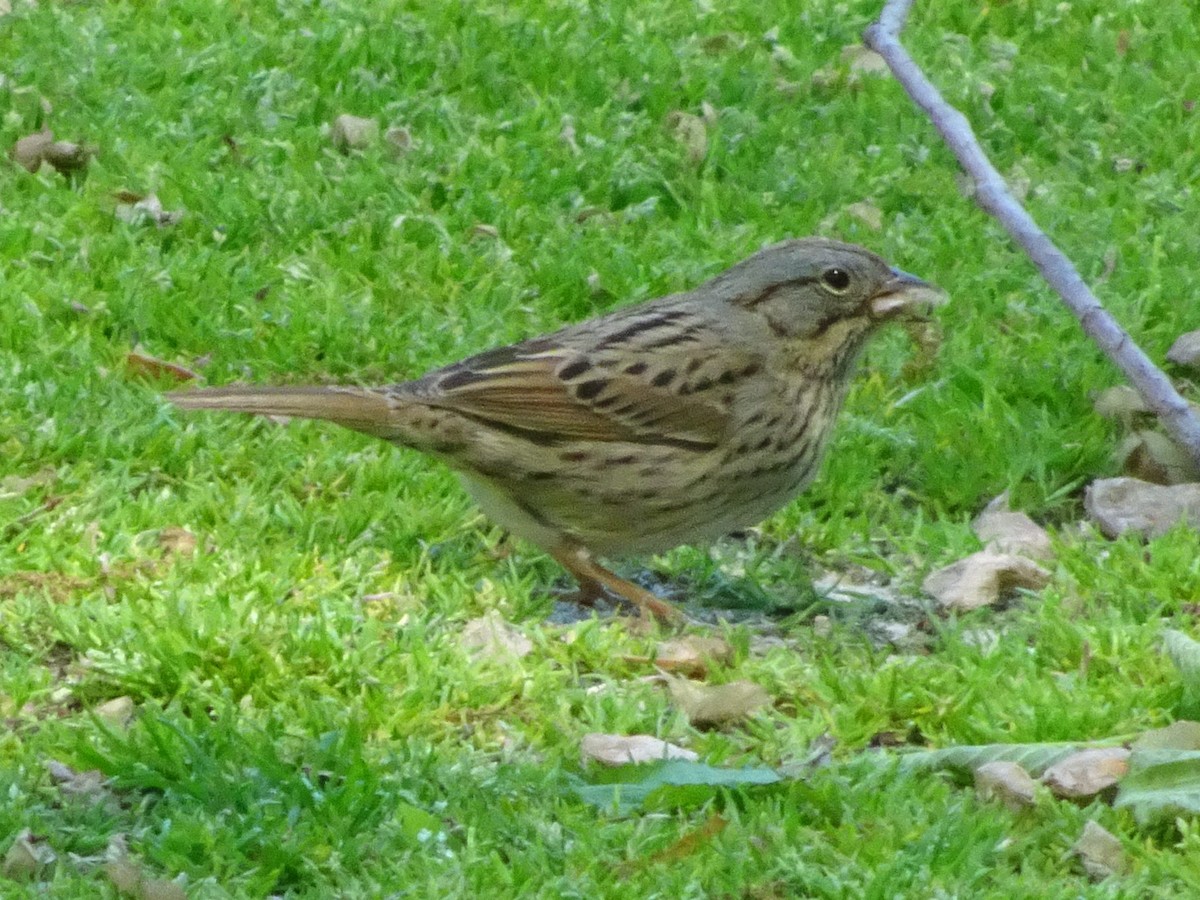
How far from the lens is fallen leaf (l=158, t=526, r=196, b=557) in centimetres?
591

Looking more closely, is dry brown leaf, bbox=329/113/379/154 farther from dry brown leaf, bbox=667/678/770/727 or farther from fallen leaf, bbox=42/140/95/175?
dry brown leaf, bbox=667/678/770/727

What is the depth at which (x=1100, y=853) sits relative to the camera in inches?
179

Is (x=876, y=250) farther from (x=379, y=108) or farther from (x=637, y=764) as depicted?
(x=637, y=764)

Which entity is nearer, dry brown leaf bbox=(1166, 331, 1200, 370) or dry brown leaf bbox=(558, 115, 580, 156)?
dry brown leaf bbox=(1166, 331, 1200, 370)

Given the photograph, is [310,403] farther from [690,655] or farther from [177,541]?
[690,655]

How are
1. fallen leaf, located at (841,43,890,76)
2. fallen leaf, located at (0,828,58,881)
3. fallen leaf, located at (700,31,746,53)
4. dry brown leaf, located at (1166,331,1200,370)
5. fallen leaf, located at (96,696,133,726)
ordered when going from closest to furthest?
fallen leaf, located at (0,828,58,881), fallen leaf, located at (96,696,133,726), dry brown leaf, located at (1166,331,1200,370), fallen leaf, located at (841,43,890,76), fallen leaf, located at (700,31,746,53)

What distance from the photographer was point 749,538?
6535 mm

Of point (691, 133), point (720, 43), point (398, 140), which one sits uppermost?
point (720, 43)

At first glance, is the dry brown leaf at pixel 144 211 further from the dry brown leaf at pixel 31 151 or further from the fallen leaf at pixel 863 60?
the fallen leaf at pixel 863 60

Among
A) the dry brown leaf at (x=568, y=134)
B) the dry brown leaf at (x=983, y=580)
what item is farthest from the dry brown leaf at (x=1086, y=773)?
the dry brown leaf at (x=568, y=134)

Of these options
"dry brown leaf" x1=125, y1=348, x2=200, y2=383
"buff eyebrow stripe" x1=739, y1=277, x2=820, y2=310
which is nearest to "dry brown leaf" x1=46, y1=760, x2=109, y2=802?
"dry brown leaf" x1=125, y1=348, x2=200, y2=383

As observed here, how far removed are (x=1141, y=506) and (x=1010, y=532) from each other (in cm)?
39

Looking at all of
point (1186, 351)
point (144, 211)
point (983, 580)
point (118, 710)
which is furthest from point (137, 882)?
point (1186, 351)

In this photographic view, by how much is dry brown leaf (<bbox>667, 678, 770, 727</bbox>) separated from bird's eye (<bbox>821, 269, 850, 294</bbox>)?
1.45 meters
